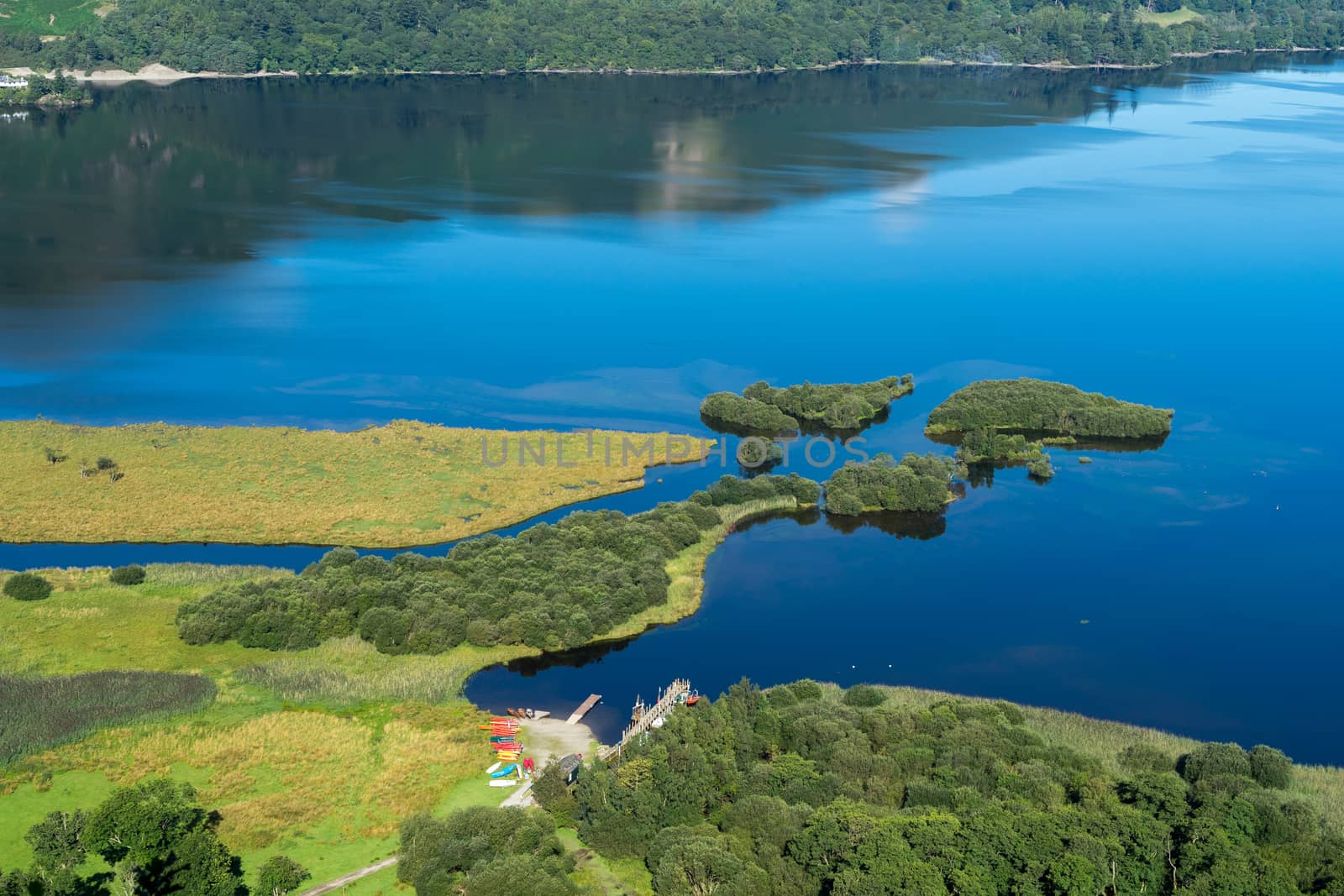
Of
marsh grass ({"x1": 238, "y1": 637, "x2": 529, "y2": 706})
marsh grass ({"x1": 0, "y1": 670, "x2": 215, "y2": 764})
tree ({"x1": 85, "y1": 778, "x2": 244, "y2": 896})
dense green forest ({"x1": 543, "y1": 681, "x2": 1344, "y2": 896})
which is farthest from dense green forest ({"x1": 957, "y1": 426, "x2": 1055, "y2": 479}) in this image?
tree ({"x1": 85, "y1": 778, "x2": 244, "y2": 896})

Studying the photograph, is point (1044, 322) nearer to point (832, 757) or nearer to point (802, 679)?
point (802, 679)

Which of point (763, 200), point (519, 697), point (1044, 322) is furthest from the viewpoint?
point (763, 200)

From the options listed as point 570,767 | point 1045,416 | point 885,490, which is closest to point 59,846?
point 570,767

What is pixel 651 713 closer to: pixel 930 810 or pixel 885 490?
pixel 930 810

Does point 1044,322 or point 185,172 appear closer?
point 1044,322

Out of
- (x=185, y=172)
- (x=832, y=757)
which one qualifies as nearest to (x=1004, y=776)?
(x=832, y=757)

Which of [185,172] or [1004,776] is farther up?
[185,172]

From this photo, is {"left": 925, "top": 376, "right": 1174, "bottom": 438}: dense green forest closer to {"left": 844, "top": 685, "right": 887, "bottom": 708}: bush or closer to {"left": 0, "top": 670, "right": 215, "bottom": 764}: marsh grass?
{"left": 844, "top": 685, "right": 887, "bottom": 708}: bush

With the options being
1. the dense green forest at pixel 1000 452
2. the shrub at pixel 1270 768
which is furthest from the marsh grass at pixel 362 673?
the dense green forest at pixel 1000 452
